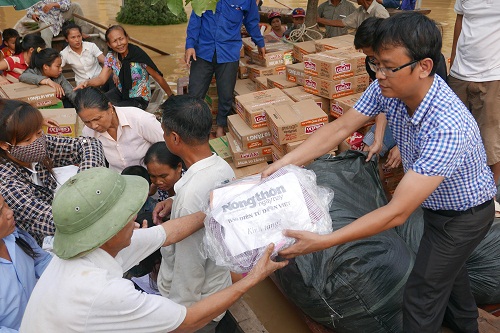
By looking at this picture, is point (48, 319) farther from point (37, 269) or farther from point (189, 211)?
point (37, 269)

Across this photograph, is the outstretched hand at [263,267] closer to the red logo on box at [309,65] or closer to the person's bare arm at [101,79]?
the red logo on box at [309,65]

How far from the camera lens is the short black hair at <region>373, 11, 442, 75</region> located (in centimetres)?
177

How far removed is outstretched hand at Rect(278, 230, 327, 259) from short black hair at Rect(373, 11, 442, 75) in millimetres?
744

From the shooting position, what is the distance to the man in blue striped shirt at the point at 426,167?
1.78 meters

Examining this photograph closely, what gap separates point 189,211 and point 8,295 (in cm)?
81

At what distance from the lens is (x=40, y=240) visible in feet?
8.36

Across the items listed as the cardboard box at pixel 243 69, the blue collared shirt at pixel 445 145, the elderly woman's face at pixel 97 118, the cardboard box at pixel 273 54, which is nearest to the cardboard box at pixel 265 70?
the cardboard box at pixel 273 54

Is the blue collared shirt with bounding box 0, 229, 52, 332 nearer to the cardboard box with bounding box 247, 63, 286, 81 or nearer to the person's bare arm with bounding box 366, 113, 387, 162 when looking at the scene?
the person's bare arm with bounding box 366, 113, 387, 162

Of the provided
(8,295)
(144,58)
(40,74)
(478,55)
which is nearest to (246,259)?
(8,295)

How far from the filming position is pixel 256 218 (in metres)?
1.80

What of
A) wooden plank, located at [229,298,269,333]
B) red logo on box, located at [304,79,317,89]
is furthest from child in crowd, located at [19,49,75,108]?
wooden plank, located at [229,298,269,333]

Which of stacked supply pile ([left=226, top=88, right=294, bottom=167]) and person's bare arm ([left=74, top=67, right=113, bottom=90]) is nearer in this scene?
stacked supply pile ([left=226, top=88, right=294, bottom=167])

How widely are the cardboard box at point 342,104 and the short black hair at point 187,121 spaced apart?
222 cm

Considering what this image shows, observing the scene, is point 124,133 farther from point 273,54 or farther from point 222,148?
point 273,54
